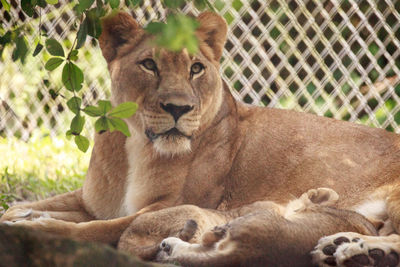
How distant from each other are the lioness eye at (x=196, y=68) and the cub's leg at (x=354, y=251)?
3.43 feet

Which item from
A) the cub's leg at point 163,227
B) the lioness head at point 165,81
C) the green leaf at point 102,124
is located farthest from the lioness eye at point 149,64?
the green leaf at point 102,124

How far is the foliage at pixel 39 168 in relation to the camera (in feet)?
14.2

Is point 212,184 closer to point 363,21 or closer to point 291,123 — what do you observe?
point 291,123

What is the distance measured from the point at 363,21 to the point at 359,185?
1.92m

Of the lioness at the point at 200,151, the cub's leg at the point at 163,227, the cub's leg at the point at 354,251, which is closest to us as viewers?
the cub's leg at the point at 354,251

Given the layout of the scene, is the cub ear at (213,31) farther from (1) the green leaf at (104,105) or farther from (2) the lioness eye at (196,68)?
(1) the green leaf at (104,105)

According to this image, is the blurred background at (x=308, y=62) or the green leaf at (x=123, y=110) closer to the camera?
the green leaf at (x=123, y=110)

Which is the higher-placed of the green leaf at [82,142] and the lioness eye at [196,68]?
the green leaf at [82,142]

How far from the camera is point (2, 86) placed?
5910 millimetres

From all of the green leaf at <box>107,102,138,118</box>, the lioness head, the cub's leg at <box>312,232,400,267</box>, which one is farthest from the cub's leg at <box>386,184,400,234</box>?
the green leaf at <box>107,102,138,118</box>

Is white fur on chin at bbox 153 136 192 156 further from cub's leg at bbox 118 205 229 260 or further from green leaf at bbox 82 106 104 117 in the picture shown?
green leaf at bbox 82 106 104 117

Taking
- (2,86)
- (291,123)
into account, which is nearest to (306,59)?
(291,123)

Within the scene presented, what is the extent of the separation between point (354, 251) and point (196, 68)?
1.19 metres

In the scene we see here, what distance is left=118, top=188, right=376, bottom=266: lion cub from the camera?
Answer: 2.25 metres
